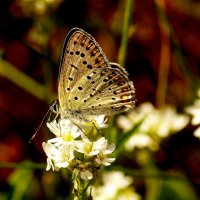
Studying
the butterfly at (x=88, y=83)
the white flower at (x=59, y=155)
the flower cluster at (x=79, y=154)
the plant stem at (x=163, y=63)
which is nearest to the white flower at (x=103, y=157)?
the flower cluster at (x=79, y=154)

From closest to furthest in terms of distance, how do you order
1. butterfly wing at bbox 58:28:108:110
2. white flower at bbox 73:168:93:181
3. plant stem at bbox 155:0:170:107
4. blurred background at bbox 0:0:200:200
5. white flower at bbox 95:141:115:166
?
white flower at bbox 73:168:93:181, white flower at bbox 95:141:115:166, butterfly wing at bbox 58:28:108:110, blurred background at bbox 0:0:200:200, plant stem at bbox 155:0:170:107

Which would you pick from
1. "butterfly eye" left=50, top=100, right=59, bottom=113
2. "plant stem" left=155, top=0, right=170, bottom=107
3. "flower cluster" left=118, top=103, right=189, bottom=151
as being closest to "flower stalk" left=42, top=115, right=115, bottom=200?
"butterfly eye" left=50, top=100, right=59, bottom=113

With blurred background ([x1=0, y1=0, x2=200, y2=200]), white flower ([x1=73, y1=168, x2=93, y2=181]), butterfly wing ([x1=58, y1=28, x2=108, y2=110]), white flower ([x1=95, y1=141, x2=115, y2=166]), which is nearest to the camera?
white flower ([x1=73, y1=168, x2=93, y2=181])

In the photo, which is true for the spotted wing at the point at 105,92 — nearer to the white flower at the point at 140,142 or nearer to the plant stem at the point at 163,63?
the white flower at the point at 140,142

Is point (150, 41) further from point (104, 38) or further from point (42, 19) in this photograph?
point (42, 19)

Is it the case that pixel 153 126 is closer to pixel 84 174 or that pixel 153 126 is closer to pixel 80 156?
pixel 80 156

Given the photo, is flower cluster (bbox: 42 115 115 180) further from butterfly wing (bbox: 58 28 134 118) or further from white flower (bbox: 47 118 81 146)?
butterfly wing (bbox: 58 28 134 118)

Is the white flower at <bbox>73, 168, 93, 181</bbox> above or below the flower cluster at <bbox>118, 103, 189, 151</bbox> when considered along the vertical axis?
below
